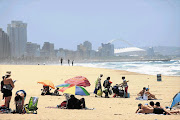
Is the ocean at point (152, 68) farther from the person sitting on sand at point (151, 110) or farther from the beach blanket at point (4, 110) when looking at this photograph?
the beach blanket at point (4, 110)

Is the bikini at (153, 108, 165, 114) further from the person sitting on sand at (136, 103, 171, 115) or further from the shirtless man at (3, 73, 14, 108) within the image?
the shirtless man at (3, 73, 14, 108)

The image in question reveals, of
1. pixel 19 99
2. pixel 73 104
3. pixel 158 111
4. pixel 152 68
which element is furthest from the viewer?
pixel 152 68

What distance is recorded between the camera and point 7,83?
12.8 metres

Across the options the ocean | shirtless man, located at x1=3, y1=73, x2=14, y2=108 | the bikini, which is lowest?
the bikini

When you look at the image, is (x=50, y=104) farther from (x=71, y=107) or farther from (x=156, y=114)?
(x=156, y=114)

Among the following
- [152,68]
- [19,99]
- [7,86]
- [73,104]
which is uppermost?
[152,68]

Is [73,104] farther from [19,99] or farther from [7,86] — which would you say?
[7,86]

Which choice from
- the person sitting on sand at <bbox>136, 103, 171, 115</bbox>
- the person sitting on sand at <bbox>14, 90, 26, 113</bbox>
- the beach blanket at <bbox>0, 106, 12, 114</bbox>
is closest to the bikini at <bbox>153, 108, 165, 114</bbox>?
the person sitting on sand at <bbox>136, 103, 171, 115</bbox>

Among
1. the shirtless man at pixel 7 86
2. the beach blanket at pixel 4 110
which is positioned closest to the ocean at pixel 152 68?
the shirtless man at pixel 7 86

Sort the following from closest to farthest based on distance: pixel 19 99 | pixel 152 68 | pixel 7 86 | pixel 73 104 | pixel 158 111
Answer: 1. pixel 19 99
2. pixel 158 111
3. pixel 7 86
4. pixel 73 104
5. pixel 152 68

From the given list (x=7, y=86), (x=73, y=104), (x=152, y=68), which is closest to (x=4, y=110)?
(x=7, y=86)

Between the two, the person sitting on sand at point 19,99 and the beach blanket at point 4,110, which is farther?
the beach blanket at point 4,110

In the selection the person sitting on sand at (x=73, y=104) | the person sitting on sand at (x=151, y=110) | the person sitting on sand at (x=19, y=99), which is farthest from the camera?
the person sitting on sand at (x=73, y=104)

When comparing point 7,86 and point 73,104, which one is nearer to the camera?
point 7,86
